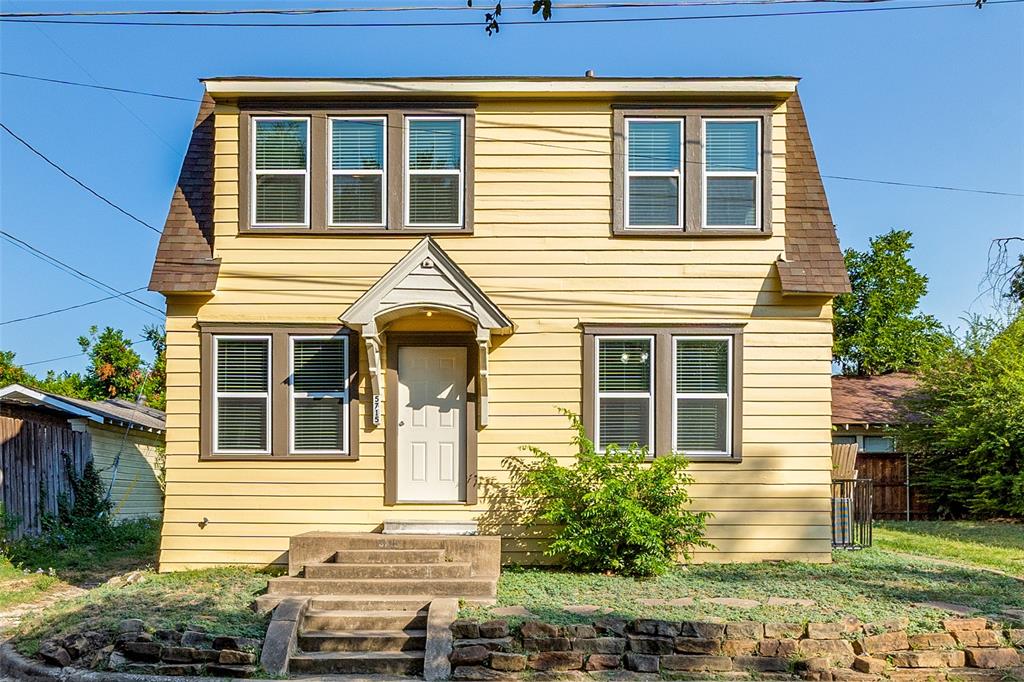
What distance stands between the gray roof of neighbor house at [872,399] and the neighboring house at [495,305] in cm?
1202

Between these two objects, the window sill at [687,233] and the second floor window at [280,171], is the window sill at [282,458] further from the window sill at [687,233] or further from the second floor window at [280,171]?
the window sill at [687,233]

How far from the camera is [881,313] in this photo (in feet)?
109

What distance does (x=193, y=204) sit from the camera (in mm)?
11047

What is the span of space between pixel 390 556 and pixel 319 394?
7.73 ft

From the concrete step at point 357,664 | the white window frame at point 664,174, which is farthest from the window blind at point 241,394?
the white window frame at point 664,174

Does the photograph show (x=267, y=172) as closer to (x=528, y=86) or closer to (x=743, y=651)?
(x=528, y=86)

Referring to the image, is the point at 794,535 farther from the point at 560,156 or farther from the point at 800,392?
the point at 560,156

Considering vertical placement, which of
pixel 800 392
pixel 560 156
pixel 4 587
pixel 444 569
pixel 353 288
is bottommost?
pixel 4 587

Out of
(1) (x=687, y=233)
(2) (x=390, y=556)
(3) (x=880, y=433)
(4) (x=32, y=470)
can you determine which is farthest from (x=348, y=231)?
(3) (x=880, y=433)

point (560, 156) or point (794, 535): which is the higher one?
point (560, 156)

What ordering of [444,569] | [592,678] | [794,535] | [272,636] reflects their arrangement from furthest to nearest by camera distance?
[794,535]
[444,569]
[272,636]
[592,678]

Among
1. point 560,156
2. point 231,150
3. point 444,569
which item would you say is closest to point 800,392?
point 560,156

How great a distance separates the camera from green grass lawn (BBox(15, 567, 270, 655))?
7695 mm

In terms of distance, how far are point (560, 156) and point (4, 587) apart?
340 inches
